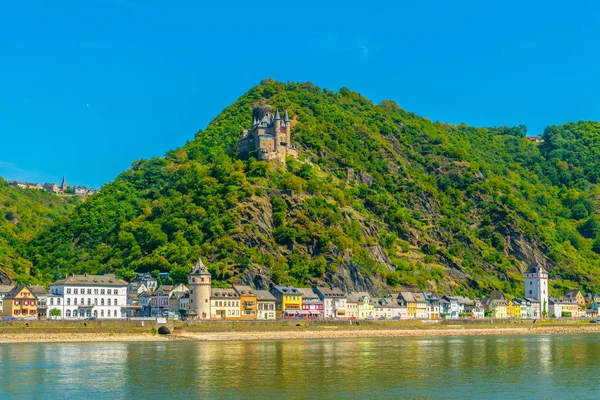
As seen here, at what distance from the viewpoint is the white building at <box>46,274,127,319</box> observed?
93.2 meters

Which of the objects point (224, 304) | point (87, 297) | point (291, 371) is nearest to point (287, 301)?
point (224, 304)

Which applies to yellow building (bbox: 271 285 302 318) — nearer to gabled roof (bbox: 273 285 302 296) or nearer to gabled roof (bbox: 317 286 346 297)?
gabled roof (bbox: 273 285 302 296)

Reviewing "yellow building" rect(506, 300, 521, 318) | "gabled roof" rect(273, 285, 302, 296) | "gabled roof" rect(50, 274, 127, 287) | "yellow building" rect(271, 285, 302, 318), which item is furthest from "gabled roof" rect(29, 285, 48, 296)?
"yellow building" rect(506, 300, 521, 318)

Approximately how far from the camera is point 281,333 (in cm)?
8881

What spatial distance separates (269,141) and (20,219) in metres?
48.6

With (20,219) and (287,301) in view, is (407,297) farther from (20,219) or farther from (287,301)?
(20,219)

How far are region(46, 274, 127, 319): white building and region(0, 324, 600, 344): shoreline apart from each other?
1531 centimetres

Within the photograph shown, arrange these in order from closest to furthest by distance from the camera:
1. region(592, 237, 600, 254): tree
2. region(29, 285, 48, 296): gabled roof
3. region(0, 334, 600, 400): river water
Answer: region(0, 334, 600, 400): river water < region(29, 285, 48, 296): gabled roof < region(592, 237, 600, 254): tree

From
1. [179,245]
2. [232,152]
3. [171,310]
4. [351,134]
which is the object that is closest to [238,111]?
[351,134]

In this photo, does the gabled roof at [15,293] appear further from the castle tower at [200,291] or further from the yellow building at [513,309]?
the yellow building at [513,309]

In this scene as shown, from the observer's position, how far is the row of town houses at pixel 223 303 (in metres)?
93.8

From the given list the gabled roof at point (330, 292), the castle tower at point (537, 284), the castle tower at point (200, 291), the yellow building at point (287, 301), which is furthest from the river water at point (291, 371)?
the castle tower at point (537, 284)

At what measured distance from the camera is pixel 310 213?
4894 inches

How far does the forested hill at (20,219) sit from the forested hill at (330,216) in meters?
3.20
